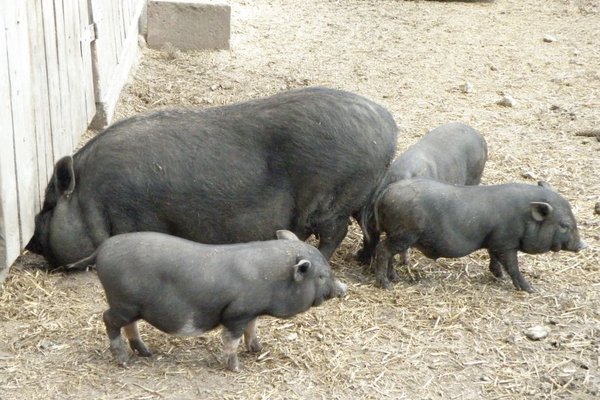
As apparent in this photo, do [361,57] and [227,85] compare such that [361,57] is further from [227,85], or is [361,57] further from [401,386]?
[401,386]

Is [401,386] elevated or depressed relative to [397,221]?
depressed

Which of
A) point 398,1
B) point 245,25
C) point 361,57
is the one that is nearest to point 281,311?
point 361,57

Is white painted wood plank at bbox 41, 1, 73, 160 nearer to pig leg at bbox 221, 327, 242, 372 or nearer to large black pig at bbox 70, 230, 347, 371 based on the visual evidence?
large black pig at bbox 70, 230, 347, 371

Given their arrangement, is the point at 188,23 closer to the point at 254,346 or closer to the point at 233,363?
the point at 254,346

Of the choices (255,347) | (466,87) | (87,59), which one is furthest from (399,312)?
(466,87)

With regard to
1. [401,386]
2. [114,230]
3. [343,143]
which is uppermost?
[343,143]

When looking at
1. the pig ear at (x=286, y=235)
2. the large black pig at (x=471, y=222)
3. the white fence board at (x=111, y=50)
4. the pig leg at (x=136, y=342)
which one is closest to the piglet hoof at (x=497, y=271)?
the large black pig at (x=471, y=222)

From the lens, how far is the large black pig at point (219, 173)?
5.53m

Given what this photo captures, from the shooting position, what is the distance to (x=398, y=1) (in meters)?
13.8

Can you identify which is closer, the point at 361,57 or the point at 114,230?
the point at 114,230

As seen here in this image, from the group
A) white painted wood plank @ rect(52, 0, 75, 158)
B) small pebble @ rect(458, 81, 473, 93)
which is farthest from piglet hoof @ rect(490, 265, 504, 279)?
small pebble @ rect(458, 81, 473, 93)

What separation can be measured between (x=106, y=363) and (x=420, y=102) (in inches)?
223

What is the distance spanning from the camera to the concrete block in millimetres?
10375

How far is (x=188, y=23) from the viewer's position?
10.5 meters
